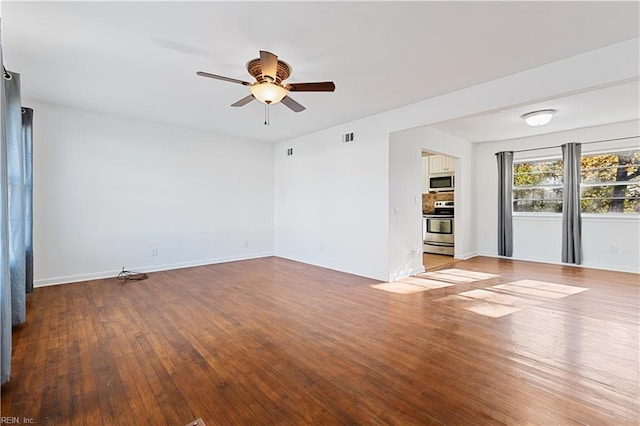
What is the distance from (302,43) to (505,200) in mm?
5956

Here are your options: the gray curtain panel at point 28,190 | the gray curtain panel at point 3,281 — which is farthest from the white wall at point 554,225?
the gray curtain panel at point 28,190

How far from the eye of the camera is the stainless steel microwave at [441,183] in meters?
6.87

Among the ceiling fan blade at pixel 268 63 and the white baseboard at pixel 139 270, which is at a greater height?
the ceiling fan blade at pixel 268 63

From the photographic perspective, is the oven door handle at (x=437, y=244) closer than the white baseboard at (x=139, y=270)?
No

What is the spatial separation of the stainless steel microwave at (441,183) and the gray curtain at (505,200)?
1.02 metres

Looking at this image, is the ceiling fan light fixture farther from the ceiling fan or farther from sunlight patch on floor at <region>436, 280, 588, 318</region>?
sunlight patch on floor at <region>436, 280, 588, 318</region>

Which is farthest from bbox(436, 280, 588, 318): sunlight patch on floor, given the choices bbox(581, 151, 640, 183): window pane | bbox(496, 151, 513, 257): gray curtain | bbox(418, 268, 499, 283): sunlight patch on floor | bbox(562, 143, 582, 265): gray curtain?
bbox(581, 151, 640, 183): window pane

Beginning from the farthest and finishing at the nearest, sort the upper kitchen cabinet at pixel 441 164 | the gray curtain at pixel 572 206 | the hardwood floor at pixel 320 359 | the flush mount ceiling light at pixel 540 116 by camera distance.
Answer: the upper kitchen cabinet at pixel 441 164 → the gray curtain at pixel 572 206 → the flush mount ceiling light at pixel 540 116 → the hardwood floor at pixel 320 359

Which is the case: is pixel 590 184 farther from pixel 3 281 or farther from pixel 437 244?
pixel 3 281

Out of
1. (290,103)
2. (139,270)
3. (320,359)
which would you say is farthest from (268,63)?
(139,270)

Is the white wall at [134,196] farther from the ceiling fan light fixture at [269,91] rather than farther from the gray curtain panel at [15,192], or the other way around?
the ceiling fan light fixture at [269,91]

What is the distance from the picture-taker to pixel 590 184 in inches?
216

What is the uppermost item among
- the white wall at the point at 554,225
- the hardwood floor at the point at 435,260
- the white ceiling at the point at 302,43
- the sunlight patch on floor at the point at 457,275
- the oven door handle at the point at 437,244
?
the white ceiling at the point at 302,43

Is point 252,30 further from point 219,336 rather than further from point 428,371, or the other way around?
point 428,371
